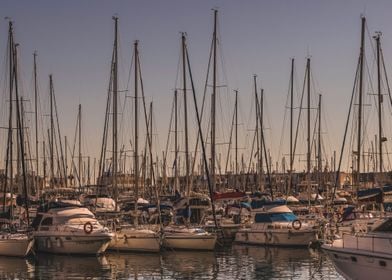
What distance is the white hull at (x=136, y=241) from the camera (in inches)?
1667

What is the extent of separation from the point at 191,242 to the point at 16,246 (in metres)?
9.83

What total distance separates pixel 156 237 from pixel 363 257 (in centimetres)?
1914

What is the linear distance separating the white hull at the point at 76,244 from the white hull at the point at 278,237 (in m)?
Answer: 10.2

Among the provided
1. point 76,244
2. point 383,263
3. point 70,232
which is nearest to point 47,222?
point 70,232

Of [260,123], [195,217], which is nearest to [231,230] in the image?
[195,217]

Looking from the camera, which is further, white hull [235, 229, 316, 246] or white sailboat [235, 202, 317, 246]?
white sailboat [235, 202, 317, 246]

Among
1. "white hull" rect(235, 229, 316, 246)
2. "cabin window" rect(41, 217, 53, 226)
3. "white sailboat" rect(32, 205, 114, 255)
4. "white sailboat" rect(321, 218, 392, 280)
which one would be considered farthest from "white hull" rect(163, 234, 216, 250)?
"white sailboat" rect(321, 218, 392, 280)

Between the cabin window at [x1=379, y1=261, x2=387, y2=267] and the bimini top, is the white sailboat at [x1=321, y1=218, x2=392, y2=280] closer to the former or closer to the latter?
the cabin window at [x1=379, y1=261, x2=387, y2=267]

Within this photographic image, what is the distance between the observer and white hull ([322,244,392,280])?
2425 centimetres

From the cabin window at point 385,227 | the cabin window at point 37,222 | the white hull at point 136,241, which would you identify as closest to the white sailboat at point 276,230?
the white hull at point 136,241

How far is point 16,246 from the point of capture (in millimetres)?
41000

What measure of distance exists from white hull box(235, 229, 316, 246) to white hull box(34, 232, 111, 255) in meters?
10.2

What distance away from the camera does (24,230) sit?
44.2 m

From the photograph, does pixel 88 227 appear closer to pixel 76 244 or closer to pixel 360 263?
pixel 76 244
